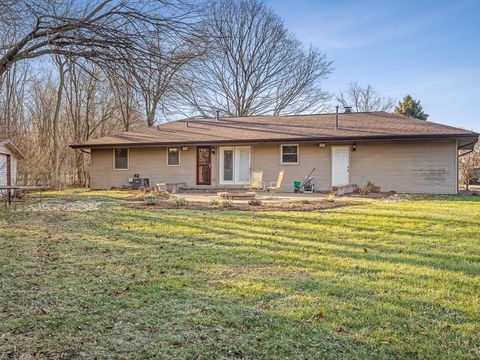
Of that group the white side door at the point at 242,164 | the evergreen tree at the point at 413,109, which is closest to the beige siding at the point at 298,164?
the white side door at the point at 242,164

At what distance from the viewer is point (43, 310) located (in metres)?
3.14

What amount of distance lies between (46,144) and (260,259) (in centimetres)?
2205

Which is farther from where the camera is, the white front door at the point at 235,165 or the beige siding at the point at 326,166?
the white front door at the point at 235,165

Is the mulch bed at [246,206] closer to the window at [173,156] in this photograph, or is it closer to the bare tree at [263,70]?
the window at [173,156]

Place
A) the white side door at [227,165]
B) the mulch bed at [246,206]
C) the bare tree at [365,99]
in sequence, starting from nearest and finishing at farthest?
1. the mulch bed at [246,206]
2. the white side door at [227,165]
3. the bare tree at [365,99]

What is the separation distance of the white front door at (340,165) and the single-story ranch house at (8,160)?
1248 centimetres

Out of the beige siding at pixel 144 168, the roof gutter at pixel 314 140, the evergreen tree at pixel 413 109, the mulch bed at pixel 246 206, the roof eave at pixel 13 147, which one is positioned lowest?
the mulch bed at pixel 246 206

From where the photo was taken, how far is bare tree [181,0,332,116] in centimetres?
2784

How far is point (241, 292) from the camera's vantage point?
3.62 meters

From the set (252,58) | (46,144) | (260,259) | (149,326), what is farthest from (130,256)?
(252,58)

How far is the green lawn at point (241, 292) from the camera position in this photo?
2615mm

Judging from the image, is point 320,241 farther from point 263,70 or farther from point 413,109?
point 413,109

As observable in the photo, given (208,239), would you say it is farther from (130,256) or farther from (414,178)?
(414,178)

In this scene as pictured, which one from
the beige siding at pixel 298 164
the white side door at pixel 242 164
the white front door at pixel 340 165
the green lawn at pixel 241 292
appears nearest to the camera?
the green lawn at pixel 241 292
